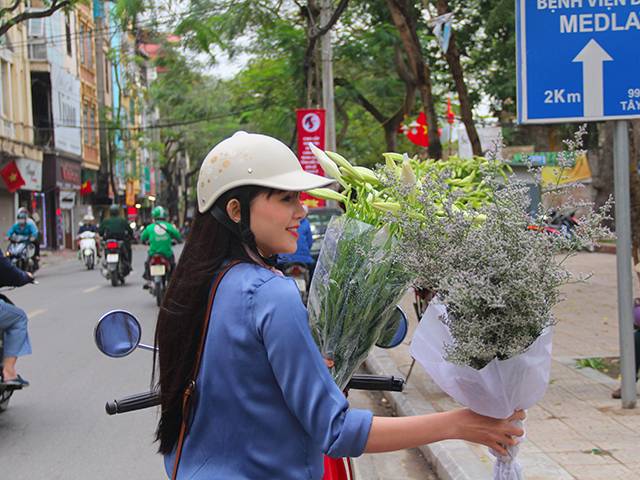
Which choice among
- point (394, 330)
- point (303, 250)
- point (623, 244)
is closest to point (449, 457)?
point (623, 244)

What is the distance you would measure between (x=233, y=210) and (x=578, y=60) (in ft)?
15.7

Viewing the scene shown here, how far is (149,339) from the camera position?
1039 cm

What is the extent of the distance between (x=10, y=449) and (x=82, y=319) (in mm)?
6750

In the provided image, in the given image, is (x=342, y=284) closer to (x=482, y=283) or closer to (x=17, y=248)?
(x=482, y=283)

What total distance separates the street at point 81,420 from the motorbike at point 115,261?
15.9 ft

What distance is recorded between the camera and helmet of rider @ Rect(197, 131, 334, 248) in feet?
6.80

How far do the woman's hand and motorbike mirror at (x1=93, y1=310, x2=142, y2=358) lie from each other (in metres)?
1.06

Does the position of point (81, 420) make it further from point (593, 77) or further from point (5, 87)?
point (5, 87)

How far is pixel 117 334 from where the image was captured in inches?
103

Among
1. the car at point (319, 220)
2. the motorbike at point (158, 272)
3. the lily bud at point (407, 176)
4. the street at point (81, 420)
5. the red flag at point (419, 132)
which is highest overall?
the red flag at point (419, 132)

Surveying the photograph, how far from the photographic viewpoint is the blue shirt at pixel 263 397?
189 cm

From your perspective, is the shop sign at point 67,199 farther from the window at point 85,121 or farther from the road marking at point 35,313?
the road marking at point 35,313

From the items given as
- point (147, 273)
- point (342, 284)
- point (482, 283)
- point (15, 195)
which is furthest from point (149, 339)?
point (15, 195)

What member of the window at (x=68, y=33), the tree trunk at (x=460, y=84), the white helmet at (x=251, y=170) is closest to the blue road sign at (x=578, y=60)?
the white helmet at (x=251, y=170)
